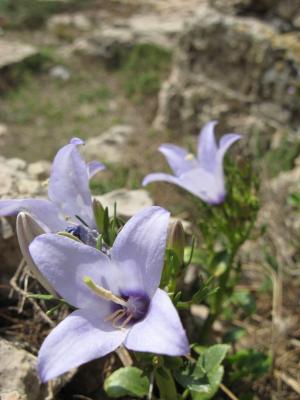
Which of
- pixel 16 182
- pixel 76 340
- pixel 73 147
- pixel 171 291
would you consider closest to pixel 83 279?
pixel 76 340

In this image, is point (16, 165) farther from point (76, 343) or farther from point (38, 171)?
point (76, 343)

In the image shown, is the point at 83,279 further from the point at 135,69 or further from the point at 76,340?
the point at 135,69

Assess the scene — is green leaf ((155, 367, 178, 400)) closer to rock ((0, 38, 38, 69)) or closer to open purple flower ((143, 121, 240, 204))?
open purple flower ((143, 121, 240, 204))

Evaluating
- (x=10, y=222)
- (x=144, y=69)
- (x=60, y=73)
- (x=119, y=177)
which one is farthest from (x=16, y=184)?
(x=60, y=73)

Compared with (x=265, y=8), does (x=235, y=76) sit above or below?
below

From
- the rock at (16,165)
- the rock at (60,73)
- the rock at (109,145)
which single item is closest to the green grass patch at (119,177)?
the rock at (109,145)

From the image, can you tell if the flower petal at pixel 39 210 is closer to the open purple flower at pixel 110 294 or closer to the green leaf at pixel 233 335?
the open purple flower at pixel 110 294
